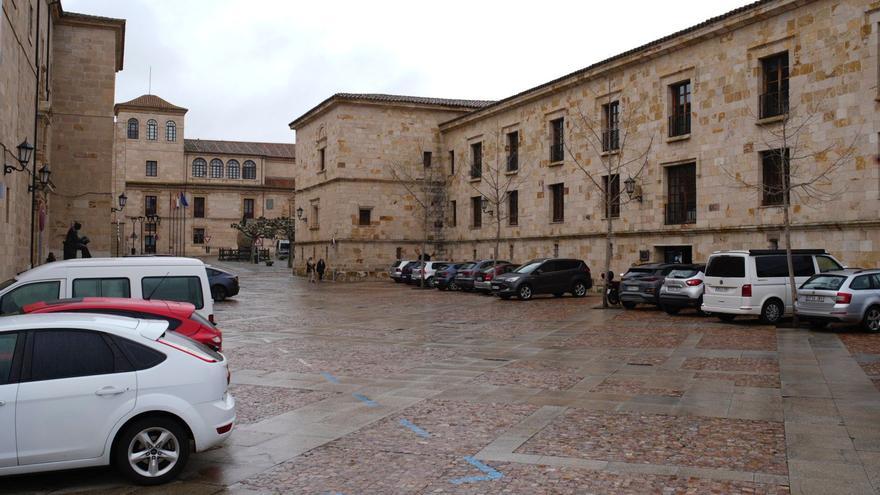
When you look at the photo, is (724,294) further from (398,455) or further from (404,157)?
(404,157)

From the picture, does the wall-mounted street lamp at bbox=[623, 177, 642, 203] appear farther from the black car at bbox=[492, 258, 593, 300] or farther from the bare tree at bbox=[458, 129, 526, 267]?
the bare tree at bbox=[458, 129, 526, 267]

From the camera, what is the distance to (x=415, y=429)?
8062 millimetres

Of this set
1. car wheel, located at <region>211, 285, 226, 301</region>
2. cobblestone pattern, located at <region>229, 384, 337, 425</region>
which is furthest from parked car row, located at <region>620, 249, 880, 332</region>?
car wheel, located at <region>211, 285, 226, 301</region>

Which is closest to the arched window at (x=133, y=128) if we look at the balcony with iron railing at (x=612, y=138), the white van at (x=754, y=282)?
the balcony with iron railing at (x=612, y=138)

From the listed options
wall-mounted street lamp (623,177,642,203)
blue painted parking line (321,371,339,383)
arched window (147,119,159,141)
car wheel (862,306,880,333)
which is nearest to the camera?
blue painted parking line (321,371,339,383)

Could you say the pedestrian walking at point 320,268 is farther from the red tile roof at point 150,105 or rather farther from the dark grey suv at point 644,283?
the red tile roof at point 150,105

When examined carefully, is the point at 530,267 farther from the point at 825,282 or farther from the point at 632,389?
the point at 632,389

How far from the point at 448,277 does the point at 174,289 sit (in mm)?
25705

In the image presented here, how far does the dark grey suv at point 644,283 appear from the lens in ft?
75.7

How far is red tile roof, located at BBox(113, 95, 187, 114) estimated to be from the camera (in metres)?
81.2

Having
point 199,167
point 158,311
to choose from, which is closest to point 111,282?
point 158,311

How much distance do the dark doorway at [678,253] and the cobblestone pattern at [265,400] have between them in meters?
21.2

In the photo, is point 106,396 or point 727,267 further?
point 727,267

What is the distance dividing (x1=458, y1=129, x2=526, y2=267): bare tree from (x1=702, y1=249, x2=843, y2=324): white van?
20.5 metres
